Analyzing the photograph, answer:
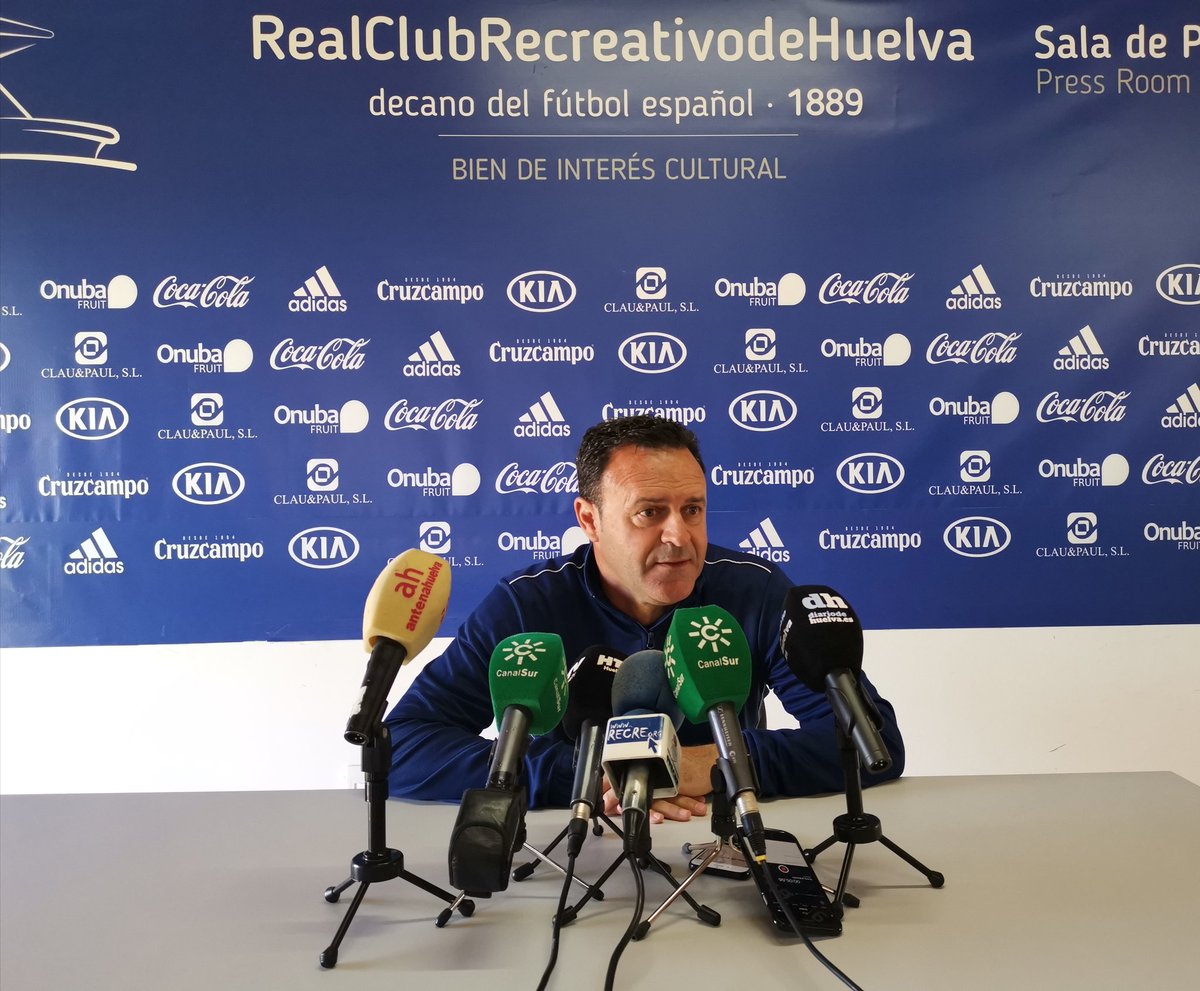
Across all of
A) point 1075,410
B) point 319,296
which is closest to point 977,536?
point 1075,410

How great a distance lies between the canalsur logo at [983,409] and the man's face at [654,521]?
1.22 metres

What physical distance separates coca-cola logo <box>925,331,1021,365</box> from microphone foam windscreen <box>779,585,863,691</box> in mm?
1854

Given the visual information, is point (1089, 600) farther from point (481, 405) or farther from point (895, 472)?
point (481, 405)

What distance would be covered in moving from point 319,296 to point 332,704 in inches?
44.7

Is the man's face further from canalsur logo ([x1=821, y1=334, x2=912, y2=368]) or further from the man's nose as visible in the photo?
canalsur logo ([x1=821, y1=334, x2=912, y2=368])

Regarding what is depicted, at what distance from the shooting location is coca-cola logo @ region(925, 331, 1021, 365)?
2650 mm

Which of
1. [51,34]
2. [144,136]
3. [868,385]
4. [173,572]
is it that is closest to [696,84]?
[868,385]

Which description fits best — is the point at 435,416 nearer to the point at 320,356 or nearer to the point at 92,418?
the point at 320,356

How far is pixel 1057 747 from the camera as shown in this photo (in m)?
2.64

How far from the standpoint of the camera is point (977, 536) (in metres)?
2.65

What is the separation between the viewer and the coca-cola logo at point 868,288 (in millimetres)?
2672

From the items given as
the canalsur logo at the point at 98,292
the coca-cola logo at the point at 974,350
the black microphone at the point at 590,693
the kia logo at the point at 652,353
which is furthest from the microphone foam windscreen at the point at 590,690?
the canalsur logo at the point at 98,292

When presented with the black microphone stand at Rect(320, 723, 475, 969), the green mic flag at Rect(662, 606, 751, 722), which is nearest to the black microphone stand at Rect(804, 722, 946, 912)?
the green mic flag at Rect(662, 606, 751, 722)

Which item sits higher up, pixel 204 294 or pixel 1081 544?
pixel 204 294
